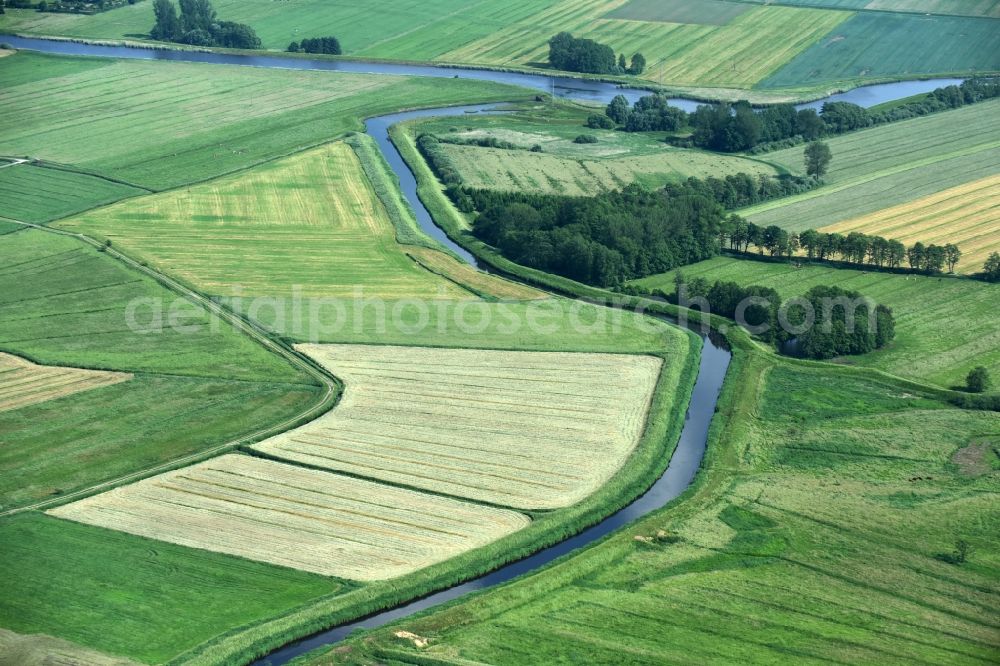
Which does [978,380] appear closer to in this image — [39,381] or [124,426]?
[124,426]

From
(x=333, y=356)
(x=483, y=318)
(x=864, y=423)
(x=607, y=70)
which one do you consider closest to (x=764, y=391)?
(x=864, y=423)

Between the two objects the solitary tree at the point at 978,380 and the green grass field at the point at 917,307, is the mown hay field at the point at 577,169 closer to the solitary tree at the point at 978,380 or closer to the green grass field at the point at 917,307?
the green grass field at the point at 917,307

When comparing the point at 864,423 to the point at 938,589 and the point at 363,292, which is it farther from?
the point at 363,292

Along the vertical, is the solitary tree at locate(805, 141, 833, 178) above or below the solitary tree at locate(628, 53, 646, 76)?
below

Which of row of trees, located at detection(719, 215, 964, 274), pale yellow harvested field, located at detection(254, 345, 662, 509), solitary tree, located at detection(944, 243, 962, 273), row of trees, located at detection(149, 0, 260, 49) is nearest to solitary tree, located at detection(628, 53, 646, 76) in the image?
row of trees, located at detection(149, 0, 260, 49)

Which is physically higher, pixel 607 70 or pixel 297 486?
pixel 607 70

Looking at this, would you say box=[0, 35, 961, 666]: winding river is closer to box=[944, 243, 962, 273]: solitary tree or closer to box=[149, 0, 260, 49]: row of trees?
box=[149, 0, 260, 49]: row of trees

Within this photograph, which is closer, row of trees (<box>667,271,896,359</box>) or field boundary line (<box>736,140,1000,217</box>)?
row of trees (<box>667,271,896,359</box>)
